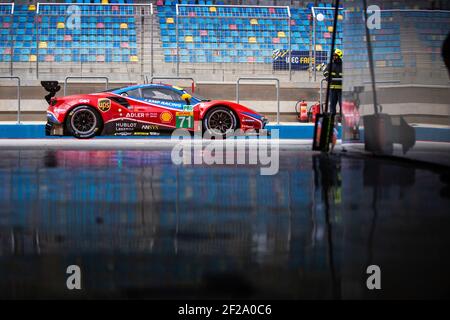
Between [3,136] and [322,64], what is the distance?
346 inches

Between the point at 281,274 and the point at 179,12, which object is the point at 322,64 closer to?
the point at 179,12

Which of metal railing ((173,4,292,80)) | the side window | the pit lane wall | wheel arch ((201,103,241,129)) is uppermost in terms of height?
metal railing ((173,4,292,80))

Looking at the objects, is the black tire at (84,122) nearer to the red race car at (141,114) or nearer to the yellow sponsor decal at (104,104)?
the red race car at (141,114)

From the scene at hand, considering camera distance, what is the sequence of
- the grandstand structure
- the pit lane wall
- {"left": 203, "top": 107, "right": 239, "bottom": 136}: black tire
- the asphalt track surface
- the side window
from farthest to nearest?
the pit lane wall
{"left": 203, "top": 107, "right": 239, "bottom": 136}: black tire
the side window
the grandstand structure
the asphalt track surface

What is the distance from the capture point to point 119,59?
20578mm

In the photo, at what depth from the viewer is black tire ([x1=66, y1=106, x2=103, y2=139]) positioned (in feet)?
43.6

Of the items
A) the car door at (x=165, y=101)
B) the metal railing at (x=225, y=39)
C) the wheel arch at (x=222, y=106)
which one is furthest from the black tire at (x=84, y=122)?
the metal railing at (x=225, y=39)

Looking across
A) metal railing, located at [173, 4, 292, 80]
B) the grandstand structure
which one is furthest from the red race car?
metal railing, located at [173, 4, 292, 80]

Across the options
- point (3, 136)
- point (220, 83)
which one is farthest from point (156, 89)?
point (220, 83)

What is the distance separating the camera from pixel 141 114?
1345 centimetres

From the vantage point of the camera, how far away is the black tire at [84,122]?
43.6 ft

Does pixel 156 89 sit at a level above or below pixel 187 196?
above

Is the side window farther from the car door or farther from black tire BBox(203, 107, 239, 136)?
black tire BBox(203, 107, 239, 136)

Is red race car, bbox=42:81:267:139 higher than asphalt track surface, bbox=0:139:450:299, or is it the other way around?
red race car, bbox=42:81:267:139
